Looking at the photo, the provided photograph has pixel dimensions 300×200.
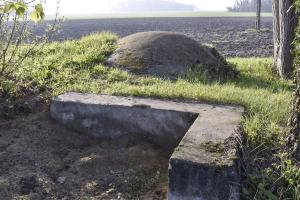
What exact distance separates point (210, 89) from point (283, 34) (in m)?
3.09

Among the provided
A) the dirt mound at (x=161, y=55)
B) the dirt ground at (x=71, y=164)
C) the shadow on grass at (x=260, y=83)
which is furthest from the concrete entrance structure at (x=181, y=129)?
the shadow on grass at (x=260, y=83)

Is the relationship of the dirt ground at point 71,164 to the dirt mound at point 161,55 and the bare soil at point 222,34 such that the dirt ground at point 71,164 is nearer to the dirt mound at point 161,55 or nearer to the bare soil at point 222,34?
the dirt mound at point 161,55

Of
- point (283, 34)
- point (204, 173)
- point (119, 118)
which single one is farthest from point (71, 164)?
point (283, 34)

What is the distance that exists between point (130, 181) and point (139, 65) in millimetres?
3074

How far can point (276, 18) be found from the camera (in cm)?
889

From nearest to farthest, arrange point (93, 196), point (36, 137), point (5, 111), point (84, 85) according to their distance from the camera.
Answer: point (93, 196) < point (36, 137) < point (5, 111) < point (84, 85)

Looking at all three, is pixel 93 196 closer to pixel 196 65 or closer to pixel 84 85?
pixel 84 85

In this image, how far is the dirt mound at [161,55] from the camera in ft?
23.9

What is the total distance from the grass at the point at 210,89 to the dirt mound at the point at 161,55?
319 mm

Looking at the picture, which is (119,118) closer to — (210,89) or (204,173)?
(210,89)

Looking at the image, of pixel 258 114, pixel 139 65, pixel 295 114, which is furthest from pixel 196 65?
pixel 295 114

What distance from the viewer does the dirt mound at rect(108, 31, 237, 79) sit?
23.9ft

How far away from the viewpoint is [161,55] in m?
7.59

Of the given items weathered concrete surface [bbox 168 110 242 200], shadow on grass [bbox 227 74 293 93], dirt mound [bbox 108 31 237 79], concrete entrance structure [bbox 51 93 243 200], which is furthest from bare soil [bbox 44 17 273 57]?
weathered concrete surface [bbox 168 110 242 200]
